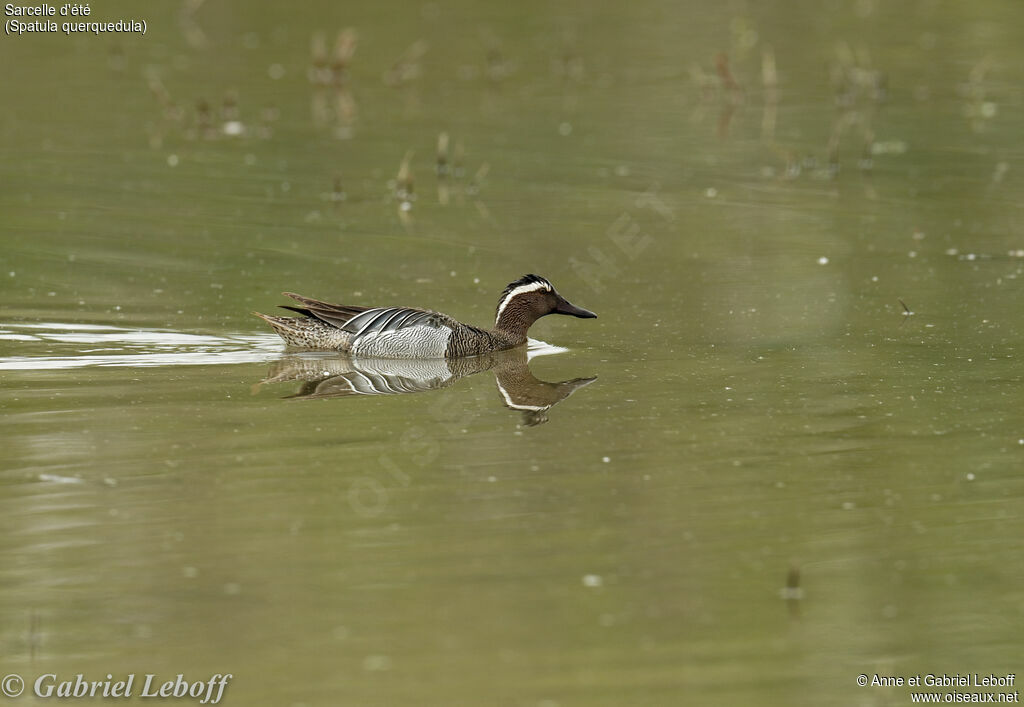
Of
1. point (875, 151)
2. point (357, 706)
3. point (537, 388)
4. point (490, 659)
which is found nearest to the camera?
point (357, 706)

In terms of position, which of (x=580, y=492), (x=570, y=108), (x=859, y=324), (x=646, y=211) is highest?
(x=570, y=108)

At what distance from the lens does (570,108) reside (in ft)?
75.3

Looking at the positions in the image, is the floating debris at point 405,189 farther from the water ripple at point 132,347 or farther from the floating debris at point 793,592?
the floating debris at point 793,592

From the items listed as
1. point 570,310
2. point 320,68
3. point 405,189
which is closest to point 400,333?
point 570,310

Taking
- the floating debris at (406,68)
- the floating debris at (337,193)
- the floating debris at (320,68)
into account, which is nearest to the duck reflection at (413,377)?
the floating debris at (337,193)

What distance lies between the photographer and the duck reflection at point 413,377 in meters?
11.0

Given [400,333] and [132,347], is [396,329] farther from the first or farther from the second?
[132,347]

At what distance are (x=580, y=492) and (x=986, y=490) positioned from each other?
2.17 metres

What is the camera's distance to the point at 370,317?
12.1m

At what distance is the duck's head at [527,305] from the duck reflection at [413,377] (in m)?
0.23

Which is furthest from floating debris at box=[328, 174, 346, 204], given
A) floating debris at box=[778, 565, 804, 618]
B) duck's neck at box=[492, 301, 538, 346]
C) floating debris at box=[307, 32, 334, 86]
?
floating debris at box=[778, 565, 804, 618]

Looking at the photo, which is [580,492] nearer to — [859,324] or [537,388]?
[537,388]

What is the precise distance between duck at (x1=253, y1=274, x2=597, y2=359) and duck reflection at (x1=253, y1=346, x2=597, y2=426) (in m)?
0.08

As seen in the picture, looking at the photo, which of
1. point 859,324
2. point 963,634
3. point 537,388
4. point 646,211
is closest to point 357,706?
point 963,634
